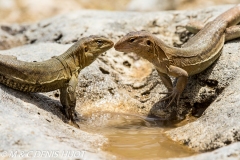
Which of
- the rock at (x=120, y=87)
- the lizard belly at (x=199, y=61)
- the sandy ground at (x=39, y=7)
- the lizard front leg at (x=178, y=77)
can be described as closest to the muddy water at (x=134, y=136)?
the rock at (x=120, y=87)

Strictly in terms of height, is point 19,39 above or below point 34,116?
below

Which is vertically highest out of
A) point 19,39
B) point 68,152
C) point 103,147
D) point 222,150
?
point 222,150

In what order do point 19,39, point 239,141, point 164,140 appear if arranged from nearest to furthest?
point 239,141, point 164,140, point 19,39

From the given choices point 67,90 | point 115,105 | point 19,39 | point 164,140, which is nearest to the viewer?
point 164,140

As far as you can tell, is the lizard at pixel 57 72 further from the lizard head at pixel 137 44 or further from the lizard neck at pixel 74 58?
the lizard head at pixel 137 44

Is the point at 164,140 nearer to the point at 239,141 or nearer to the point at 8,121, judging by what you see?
the point at 239,141

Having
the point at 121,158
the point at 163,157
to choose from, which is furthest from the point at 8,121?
the point at 163,157
